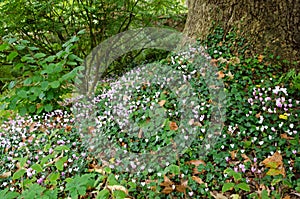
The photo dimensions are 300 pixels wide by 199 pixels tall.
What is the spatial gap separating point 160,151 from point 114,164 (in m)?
0.46

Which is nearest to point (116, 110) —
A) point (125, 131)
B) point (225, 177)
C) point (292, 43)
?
point (125, 131)

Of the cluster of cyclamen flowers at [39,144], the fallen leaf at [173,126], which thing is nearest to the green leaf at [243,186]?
the fallen leaf at [173,126]

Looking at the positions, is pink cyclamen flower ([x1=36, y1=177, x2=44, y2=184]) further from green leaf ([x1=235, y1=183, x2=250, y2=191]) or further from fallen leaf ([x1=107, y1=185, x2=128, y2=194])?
green leaf ([x1=235, y1=183, x2=250, y2=191])

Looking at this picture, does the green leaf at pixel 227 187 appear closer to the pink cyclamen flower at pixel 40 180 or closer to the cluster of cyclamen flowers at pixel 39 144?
the cluster of cyclamen flowers at pixel 39 144

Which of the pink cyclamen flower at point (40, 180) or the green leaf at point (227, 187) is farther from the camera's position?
the pink cyclamen flower at point (40, 180)

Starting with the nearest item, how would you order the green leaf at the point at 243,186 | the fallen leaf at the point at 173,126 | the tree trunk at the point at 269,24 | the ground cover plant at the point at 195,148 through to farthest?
the green leaf at the point at 243,186 < the ground cover plant at the point at 195,148 < the fallen leaf at the point at 173,126 < the tree trunk at the point at 269,24

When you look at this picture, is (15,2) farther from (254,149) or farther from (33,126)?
(254,149)

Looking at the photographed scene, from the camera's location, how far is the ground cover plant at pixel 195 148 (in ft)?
8.30

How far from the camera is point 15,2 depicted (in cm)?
374

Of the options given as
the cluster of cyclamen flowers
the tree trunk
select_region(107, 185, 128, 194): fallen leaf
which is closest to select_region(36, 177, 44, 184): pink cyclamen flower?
the cluster of cyclamen flowers

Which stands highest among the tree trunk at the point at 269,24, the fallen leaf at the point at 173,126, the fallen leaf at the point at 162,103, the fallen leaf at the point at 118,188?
the tree trunk at the point at 269,24

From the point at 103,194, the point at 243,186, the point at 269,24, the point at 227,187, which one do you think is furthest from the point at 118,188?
the point at 269,24

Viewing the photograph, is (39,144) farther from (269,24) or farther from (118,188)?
(269,24)

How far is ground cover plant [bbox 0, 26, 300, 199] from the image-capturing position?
2.53 meters
